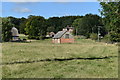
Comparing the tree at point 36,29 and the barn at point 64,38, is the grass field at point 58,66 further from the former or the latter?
the tree at point 36,29

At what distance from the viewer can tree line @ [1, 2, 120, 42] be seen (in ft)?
51.2

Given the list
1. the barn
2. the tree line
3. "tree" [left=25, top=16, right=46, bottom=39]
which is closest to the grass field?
the tree line

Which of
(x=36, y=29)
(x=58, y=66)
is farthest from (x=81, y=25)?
(x=58, y=66)

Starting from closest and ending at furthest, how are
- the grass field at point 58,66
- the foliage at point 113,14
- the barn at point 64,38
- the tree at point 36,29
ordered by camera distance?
the grass field at point 58,66 < the foliage at point 113,14 < the barn at point 64,38 < the tree at point 36,29

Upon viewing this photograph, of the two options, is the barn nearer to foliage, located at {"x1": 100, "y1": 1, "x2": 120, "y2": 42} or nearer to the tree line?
the tree line

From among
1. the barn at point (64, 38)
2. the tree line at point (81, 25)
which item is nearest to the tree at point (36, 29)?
the tree line at point (81, 25)

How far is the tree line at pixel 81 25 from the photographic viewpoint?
15.6 m

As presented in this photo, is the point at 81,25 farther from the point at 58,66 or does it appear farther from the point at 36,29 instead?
the point at 58,66

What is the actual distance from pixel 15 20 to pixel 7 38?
263 feet

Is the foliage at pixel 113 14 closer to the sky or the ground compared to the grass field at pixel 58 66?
closer to the sky

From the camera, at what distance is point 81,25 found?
112000 millimetres

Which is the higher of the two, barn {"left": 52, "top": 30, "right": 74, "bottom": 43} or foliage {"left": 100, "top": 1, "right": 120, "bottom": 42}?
foliage {"left": 100, "top": 1, "right": 120, "bottom": 42}

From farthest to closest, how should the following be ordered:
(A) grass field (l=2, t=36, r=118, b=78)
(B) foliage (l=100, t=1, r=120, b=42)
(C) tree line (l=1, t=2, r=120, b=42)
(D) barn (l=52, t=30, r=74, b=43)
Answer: (D) barn (l=52, t=30, r=74, b=43)
(C) tree line (l=1, t=2, r=120, b=42)
(B) foliage (l=100, t=1, r=120, b=42)
(A) grass field (l=2, t=36, r=118, b=78)

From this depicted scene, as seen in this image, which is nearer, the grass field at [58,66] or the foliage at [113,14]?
the grass field at [58,66]
